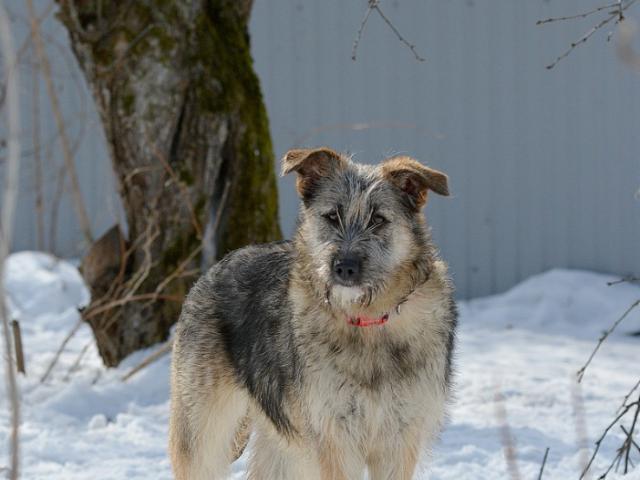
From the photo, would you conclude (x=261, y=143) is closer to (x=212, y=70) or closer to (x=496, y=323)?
(x=212, y=70)

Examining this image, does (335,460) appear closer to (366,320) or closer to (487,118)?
(366,320)

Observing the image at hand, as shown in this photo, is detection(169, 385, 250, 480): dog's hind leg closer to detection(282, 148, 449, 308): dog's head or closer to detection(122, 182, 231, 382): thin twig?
detection(282, 148, 449, 308): dog's head

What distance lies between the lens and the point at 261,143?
6680mm

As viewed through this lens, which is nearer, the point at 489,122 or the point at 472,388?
the point at 472,388

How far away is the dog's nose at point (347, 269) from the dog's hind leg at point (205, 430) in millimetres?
914

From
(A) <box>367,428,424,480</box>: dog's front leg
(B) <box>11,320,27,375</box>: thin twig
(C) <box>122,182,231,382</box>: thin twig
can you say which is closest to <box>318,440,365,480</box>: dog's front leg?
(A) <box>367,428,424,480</box>: dog's front leg

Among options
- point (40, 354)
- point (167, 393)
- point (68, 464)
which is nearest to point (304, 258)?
point (68, 464)

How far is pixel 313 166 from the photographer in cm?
370

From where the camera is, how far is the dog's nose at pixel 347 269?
3.30 m

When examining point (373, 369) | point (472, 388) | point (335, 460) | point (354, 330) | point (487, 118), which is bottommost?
point (472, 388)

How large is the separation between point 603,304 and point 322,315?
581cm

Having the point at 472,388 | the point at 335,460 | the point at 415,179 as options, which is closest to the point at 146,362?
the point at 472,388

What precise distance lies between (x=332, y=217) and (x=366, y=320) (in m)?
0.38

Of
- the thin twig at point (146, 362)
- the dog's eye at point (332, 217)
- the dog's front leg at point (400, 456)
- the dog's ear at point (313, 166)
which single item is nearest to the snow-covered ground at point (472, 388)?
the thin twig at point (146, 362)
